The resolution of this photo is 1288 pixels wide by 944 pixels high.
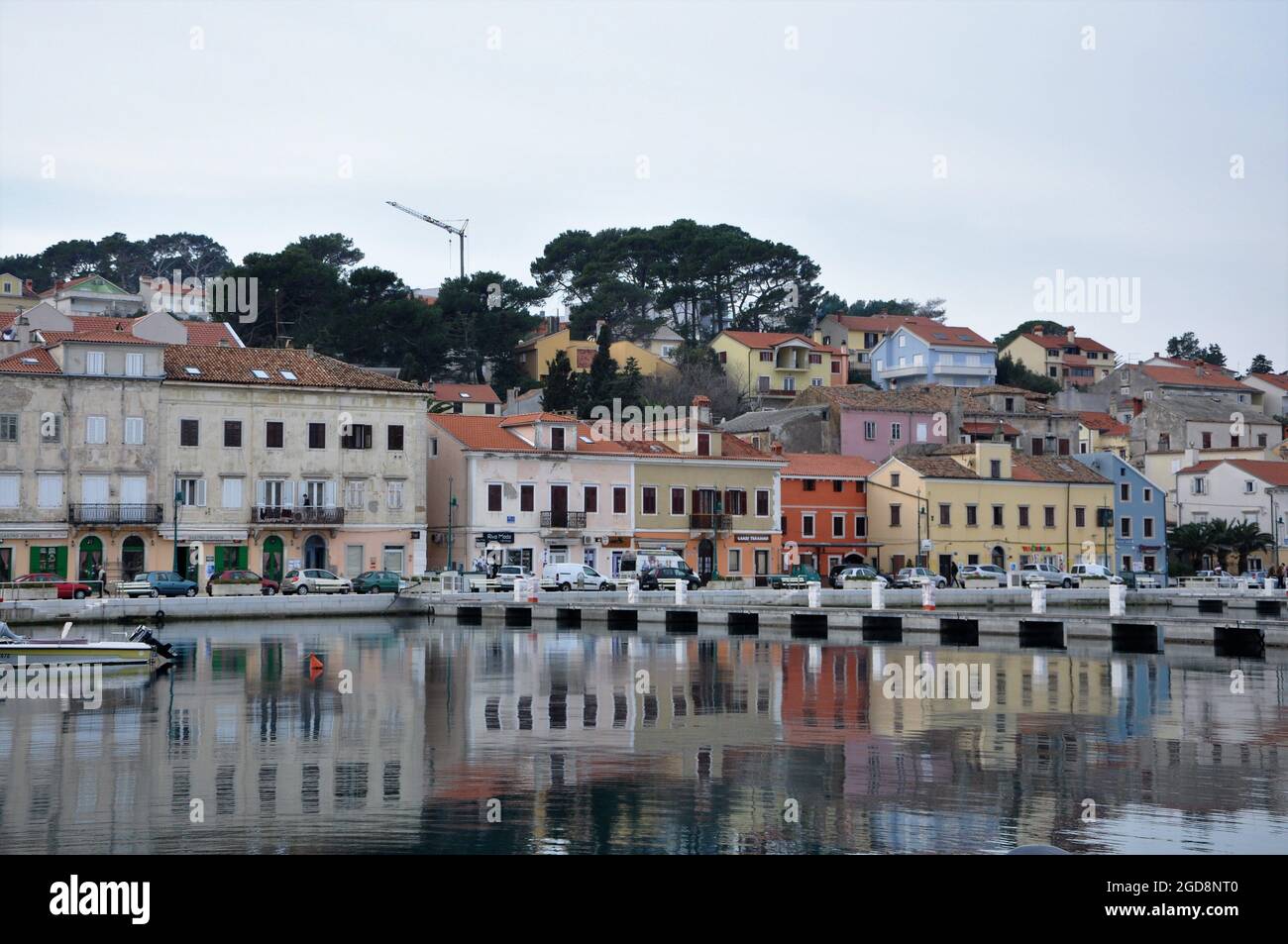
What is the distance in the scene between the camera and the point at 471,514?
70562 millimetres

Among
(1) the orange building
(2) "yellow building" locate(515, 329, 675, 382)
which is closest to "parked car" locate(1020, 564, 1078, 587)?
(1) the orange building

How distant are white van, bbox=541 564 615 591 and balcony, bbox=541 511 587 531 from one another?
13.1 ft

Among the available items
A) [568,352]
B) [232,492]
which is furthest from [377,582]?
[568,352]

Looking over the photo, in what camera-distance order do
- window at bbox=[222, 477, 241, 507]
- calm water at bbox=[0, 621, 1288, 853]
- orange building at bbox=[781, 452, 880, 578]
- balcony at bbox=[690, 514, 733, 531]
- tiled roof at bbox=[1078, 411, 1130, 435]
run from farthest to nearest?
tiled roof at bbox=[1078, 411, 1130, 435]
orange building at bbox=[781, 452, 880, 578]
balcony at bbox=[690, 514, 733, 531]
window at bbox=[222, 477, 241, 507]
calm water at bbox=[0, 621, 1288, 853]

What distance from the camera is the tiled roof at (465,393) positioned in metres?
93.1

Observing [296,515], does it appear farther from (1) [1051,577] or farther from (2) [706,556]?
(1) [1051,577]

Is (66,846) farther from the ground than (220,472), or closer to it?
closer to it

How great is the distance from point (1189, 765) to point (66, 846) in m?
15.9

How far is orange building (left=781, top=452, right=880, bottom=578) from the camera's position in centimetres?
7956

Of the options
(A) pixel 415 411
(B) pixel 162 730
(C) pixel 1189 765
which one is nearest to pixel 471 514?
(A) pixel 415 411

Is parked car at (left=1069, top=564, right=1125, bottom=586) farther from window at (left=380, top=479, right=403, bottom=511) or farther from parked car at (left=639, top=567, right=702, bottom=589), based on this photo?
window at (left=380, top=479, right=403, bottom=511)

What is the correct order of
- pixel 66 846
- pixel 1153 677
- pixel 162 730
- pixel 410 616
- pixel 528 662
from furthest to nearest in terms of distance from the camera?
1. pixel 410 616
2. pixel 528 662
3. pixel 1153 677
4. pixel 162 730
5. pixel 66 846
